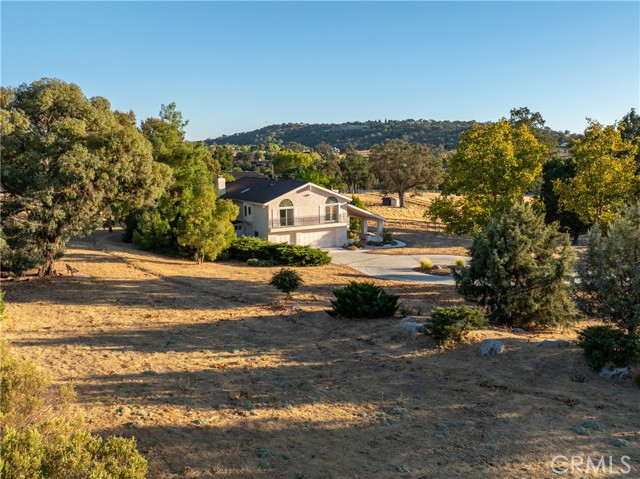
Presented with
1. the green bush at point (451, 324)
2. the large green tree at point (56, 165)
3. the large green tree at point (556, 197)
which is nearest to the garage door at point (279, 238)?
the large green tree at point (56, 165)

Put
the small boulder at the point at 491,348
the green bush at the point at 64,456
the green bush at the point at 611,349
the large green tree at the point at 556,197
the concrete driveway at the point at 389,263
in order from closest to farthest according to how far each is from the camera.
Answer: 1. the green bush at the point at 64,456
2. the green bush at the point at 611,349
3. the small boulder at the point at 491,348
4. the concrete driveway at the point at 389,263
5. the large green tree at the point at 556,197

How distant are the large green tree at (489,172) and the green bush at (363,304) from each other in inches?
492

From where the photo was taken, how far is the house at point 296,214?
4453 cm

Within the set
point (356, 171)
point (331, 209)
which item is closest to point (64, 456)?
point (331, 209)

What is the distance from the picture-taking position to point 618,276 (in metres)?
15.2

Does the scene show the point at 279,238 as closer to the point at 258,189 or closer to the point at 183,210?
the point at 258,189

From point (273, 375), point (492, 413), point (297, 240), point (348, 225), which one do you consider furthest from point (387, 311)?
point (348, 225)

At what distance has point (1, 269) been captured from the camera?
914 inches

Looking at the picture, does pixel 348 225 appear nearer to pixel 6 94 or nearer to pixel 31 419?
pixel 6 94

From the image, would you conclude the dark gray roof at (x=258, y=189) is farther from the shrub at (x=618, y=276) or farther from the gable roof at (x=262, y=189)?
the shrub at (x=618, y=276)

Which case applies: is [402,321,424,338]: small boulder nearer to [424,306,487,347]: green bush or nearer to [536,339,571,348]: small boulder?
[424,306,487,347]: green bush

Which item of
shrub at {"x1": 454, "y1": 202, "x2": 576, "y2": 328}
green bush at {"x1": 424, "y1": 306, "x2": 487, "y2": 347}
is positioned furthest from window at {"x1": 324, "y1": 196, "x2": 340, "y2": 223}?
green bush at {"x1": 424, "y1": 306, "x2": 487, "y2": 347}

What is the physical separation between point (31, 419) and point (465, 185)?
2713cm

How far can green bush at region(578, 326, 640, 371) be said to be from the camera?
44.2ft
